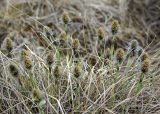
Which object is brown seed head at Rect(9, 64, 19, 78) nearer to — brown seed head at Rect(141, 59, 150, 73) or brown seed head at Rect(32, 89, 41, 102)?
brown seed head at Rect(32, 89, 41, 102)

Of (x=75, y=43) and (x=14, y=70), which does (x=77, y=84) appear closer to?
(x=75, y=43)

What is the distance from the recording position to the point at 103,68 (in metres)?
2.98

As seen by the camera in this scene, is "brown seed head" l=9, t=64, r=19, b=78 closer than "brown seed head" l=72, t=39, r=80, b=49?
Yes

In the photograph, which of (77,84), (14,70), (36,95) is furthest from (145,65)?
(14,70)

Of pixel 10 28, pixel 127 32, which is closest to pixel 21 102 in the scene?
pixel 10 28

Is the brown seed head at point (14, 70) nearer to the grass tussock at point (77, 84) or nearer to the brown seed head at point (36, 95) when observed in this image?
the grass tussock at point (77, 84)

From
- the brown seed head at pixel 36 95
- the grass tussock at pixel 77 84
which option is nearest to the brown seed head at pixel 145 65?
the grass tussock at pixel 77 84

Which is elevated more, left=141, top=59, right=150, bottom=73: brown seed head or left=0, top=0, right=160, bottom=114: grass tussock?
left=141, top=59, right=150, bottom=73: brown seed head

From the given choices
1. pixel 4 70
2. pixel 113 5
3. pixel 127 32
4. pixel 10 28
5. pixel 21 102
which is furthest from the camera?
pixel 113 5

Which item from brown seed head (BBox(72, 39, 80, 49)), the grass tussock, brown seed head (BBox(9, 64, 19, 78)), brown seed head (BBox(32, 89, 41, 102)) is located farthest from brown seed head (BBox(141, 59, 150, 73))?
brown seed head (BBox(9, 64, 19, 78))

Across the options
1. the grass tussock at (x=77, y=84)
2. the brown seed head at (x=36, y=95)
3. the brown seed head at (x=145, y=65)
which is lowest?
the grass tussock at (x=77, y=84)

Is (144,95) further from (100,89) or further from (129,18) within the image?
(129,18)

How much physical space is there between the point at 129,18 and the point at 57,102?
2.21 meters

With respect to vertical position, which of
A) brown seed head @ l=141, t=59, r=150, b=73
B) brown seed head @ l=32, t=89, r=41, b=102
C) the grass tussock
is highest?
brown seed head @ l=141, t=59, r=150, b=73
